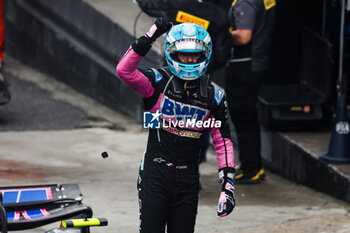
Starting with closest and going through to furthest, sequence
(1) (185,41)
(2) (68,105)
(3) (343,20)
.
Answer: (1) (185,41), (3) (343,20), (2) (68,105)

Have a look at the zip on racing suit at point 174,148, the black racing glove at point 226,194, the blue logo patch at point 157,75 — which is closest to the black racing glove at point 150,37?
the zip on racing suit at point 174,148

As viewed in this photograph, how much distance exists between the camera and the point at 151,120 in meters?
4.99

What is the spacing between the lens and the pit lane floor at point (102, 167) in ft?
23.3

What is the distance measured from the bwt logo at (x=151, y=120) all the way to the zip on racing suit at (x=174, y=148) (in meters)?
0.04

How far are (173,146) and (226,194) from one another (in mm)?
463

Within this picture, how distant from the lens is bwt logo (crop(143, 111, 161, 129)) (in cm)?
499

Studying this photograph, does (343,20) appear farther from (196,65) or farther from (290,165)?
(196,65)

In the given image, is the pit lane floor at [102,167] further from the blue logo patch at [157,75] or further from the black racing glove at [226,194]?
the blue logo patch at [157,75]

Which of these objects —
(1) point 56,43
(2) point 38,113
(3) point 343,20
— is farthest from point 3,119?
(3) point 343,20

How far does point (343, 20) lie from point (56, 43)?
5320mm

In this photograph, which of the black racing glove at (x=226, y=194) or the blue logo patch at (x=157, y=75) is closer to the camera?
the black racing glove at (x=226, y=194)

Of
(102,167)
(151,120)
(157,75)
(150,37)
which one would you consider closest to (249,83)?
(102,167)

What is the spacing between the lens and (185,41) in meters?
4.94

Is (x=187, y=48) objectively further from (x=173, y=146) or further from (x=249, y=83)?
(x=249, y=83)
